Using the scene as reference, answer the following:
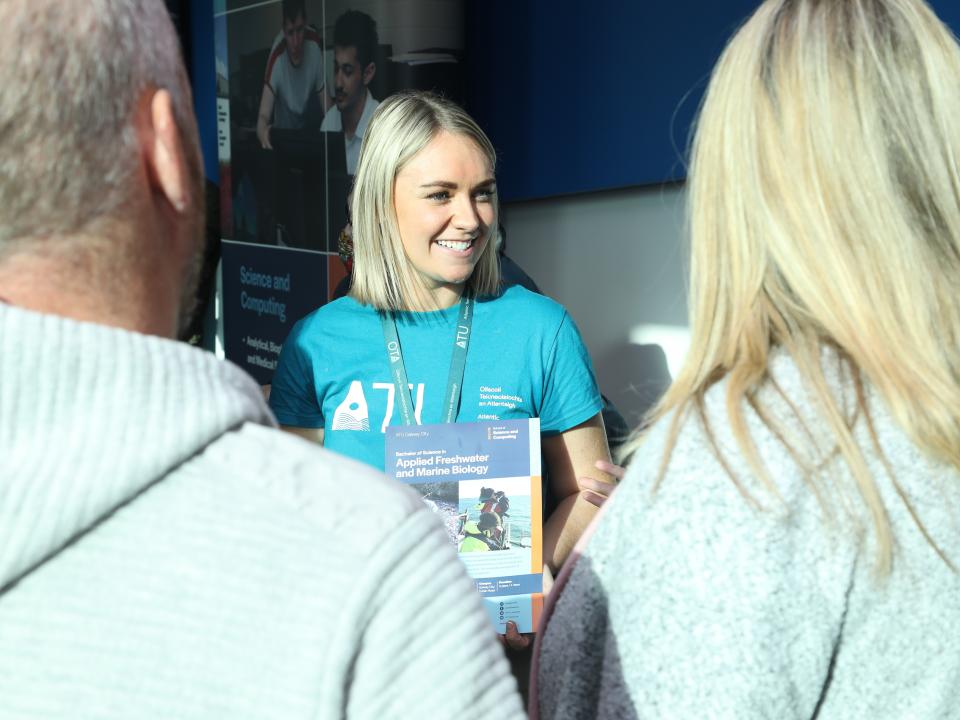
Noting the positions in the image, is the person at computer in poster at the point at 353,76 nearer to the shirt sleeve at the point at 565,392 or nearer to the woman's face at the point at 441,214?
the woman's face at the point at 441,214

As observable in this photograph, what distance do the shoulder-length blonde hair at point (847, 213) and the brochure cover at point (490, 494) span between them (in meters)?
0.99

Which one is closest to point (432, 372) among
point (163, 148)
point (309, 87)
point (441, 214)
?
point (441, 214)

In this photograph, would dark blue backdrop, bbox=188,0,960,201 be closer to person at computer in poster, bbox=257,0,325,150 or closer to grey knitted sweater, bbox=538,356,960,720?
person at computer in poster, bbox=257,0,325,150

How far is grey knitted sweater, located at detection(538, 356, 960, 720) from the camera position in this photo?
33.9 inches

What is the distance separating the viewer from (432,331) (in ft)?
7.86

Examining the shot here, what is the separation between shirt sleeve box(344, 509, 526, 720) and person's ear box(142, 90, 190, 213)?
31 centimetres

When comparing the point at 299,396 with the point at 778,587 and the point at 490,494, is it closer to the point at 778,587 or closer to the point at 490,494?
the point at 490,494

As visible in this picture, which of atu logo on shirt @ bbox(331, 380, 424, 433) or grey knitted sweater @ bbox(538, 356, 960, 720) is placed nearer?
grey knitted sweater @ bbox(538, 356, 960, 720)

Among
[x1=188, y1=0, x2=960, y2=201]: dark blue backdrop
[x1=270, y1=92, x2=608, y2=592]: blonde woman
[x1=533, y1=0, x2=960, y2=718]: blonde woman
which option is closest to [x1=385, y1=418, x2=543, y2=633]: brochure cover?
[x1=270, y1=92, x2=608, y2=592]: blonde woman

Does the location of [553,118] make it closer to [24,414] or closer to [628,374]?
[628,374]

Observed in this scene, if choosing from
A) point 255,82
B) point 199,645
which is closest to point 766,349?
point 199,645

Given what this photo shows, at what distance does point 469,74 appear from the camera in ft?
15.6

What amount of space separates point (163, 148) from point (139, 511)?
27 centimetres

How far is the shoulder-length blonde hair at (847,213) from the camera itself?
0.93m
